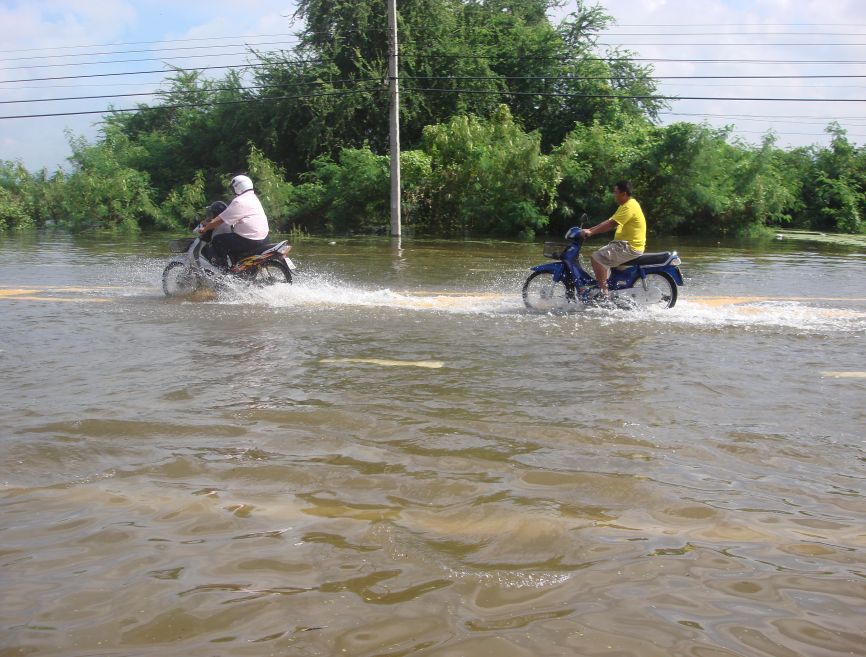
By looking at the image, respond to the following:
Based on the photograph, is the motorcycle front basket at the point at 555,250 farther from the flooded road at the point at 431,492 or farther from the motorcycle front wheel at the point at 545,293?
the flooded road at the point at 431,492

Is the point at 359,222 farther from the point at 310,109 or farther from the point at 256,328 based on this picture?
the point at 256,328

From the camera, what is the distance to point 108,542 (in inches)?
146

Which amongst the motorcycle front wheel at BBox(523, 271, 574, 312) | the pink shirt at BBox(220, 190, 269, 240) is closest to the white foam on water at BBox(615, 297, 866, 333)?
the motorcycle front wheel at BBox(523, 271, 574, 312)

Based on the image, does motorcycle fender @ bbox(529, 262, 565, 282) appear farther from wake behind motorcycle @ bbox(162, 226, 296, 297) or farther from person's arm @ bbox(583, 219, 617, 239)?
wake behind motorcycle @ bbox(162, 226, 296, 297)

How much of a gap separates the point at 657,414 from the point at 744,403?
86 centimetres

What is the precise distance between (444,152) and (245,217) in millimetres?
20419

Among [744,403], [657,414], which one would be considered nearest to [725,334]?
[744,403]

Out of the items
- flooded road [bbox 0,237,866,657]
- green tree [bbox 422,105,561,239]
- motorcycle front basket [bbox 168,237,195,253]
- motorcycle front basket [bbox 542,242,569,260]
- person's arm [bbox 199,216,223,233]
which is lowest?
flooded road [bbox 0,237,866,657]

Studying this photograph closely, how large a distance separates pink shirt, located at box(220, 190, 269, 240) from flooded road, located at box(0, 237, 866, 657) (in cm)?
276

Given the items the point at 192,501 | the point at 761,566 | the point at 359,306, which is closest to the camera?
the point at 761,566

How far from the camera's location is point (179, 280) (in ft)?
40.9

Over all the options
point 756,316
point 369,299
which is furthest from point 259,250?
point 756,316

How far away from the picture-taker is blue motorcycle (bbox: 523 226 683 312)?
1102 cm

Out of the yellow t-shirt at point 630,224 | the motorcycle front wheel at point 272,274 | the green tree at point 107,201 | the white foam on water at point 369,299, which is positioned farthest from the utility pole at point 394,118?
the yellow t-shirt at point 630,224
